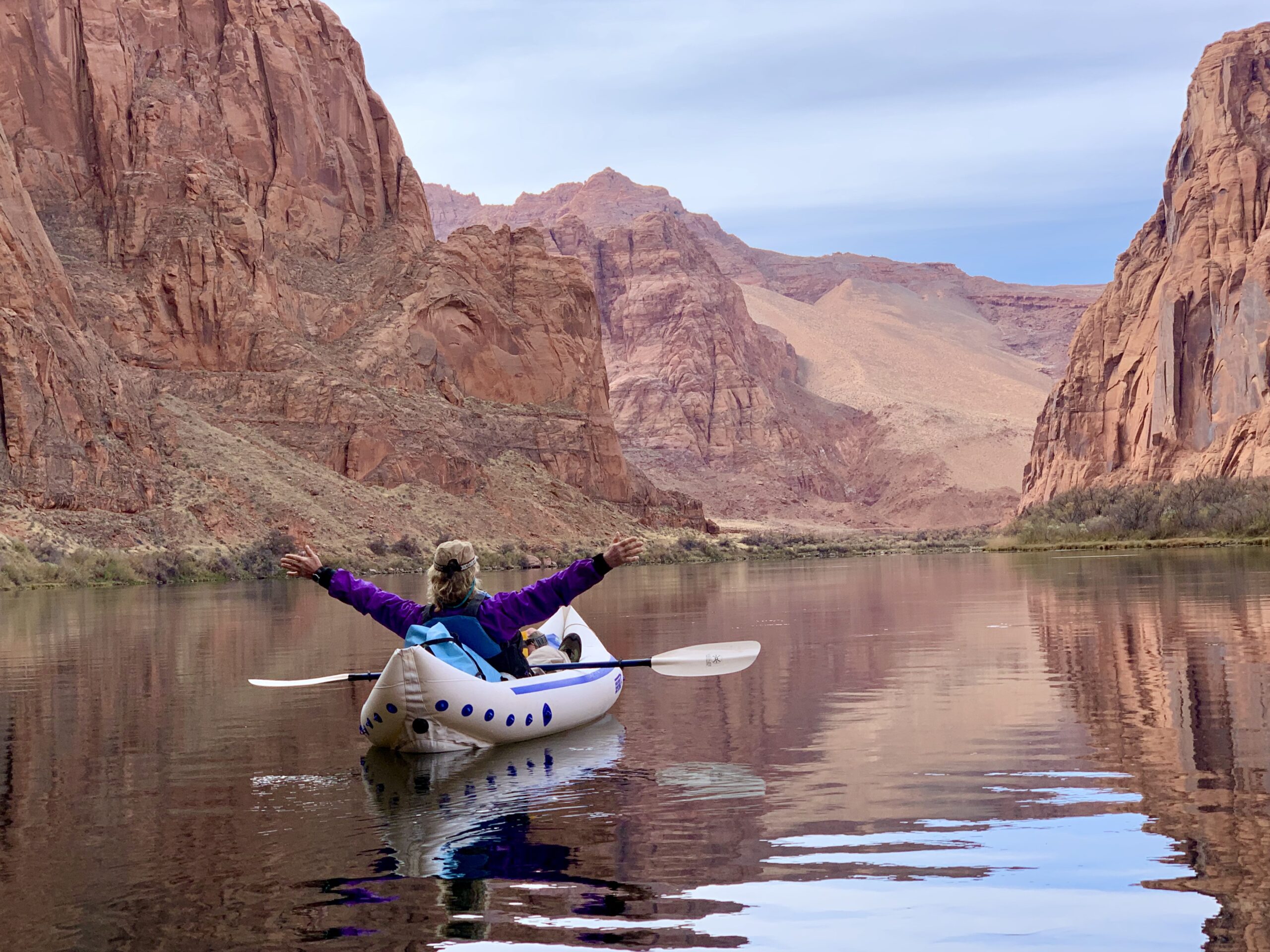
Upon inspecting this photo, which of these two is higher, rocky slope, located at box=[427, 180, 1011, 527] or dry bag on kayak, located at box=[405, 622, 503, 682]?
rocky slope, located at box=[427, 180, 1011, 527]

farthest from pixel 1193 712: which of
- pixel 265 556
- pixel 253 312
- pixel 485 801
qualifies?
pixel 253 312

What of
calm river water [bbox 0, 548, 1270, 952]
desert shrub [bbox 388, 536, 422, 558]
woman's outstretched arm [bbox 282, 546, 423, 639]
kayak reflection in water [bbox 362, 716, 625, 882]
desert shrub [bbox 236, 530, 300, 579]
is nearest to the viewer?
calm river water [bbox 0, 548, 1270, 952]

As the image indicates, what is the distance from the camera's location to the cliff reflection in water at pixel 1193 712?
301 inches

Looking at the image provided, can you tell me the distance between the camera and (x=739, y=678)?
18656 mm

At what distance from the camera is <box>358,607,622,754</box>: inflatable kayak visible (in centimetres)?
1234

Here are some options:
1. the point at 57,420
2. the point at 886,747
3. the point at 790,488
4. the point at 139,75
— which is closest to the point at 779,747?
the point at 886,747

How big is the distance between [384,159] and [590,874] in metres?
115

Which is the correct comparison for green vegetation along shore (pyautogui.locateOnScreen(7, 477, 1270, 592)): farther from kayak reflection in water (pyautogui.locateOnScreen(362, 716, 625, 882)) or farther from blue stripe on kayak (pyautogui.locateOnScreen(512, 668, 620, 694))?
kayak reflection in water (pyautogui.locateOnScreen(362, 716, 625, 882))

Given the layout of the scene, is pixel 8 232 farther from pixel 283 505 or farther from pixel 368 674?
pixel 368 674

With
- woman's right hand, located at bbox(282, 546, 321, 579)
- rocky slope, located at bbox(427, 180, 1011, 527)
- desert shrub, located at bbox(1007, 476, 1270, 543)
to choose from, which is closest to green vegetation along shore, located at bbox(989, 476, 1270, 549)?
desert shrub, located at bbox(1007, 476, 1270, 543)

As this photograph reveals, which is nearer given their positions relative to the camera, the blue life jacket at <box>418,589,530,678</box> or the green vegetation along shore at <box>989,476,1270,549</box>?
the blue life jacket at <box>418,589,530,678</box>

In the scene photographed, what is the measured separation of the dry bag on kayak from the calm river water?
82cm

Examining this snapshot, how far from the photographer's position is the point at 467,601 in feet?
42.6

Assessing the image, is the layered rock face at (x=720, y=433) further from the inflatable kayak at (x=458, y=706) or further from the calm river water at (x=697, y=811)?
the inflatable kayak at (x=458, y=706)
